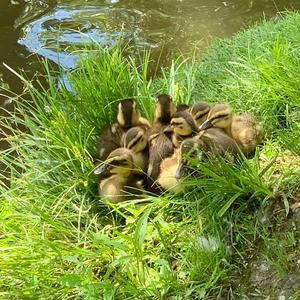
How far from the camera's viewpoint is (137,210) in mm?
3039

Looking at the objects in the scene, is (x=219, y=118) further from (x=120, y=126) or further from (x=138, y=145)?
(x=120, y=126)

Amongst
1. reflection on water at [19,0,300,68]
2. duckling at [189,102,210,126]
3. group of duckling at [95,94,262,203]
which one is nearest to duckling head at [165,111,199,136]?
group of duckling at [95,94,262,203]

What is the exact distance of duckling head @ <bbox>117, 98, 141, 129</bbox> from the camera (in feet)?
11.0

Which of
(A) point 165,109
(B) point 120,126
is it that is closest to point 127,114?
(B) point 120,126

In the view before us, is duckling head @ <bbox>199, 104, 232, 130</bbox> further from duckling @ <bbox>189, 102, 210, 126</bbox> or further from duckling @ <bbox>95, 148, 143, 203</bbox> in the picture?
duckling @ <bbox>95, 148, 143, 203</bbox>

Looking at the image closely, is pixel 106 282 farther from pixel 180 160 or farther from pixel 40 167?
pixel 40 167

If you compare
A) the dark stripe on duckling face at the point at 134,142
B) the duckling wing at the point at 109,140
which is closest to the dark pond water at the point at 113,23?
the duckling wing at the point at 109,140

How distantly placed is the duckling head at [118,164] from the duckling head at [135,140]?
41 mm

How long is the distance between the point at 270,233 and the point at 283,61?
116 cm

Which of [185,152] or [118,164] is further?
[118,164]

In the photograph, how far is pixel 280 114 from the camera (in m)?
3.43

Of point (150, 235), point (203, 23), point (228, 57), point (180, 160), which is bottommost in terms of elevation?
point (203, 23)

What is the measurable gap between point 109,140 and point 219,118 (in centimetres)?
60

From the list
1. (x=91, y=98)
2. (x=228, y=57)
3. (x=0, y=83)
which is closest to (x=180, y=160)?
(x=91, y=98)
